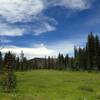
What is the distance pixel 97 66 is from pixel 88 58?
6945mm

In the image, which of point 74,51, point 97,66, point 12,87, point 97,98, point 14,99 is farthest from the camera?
point 74,51

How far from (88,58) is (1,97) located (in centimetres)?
10822

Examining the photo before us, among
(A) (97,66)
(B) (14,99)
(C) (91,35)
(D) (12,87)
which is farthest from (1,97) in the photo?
(C) (91,35)

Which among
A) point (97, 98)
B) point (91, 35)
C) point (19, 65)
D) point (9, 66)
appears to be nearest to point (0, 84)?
point (9, 66)

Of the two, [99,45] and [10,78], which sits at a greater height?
[99,45]

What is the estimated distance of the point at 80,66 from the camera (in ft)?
472

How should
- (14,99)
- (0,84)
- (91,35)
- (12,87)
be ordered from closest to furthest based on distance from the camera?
(14,99) → (12,87) → (0,84) → (91,35)

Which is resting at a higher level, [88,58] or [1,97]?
[88,58]

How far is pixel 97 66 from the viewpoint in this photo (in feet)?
413

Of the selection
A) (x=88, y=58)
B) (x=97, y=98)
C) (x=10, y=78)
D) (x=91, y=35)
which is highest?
(x=91, y=35)

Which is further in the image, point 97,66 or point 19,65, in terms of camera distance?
point 19,65

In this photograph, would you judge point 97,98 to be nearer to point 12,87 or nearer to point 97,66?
point 12,87

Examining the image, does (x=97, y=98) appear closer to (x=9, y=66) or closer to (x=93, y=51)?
(x=9, y=66)

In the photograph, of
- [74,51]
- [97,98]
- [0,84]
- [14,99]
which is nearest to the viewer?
[14,99]
